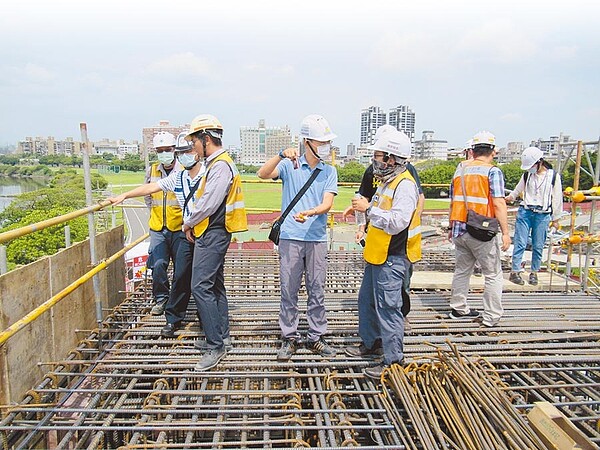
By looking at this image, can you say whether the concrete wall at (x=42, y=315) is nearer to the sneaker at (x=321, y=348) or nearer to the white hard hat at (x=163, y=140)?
the white hard hat at (x=163, y=140)

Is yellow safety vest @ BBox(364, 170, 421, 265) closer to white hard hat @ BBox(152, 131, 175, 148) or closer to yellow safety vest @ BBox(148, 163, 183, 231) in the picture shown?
yellow safety vest @ BBox(148, 163, 183, 231)

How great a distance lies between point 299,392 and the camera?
314 cm

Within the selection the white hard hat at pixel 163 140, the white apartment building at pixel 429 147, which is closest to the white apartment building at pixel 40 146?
the white apartment building at pixel 429 147

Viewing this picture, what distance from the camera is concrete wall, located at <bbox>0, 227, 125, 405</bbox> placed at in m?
3.08

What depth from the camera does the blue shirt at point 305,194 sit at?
373cm

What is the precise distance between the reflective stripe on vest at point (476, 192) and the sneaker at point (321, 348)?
1.96 metres

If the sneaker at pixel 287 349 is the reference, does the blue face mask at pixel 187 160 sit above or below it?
above

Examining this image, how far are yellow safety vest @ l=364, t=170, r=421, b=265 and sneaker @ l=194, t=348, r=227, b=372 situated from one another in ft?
4.75

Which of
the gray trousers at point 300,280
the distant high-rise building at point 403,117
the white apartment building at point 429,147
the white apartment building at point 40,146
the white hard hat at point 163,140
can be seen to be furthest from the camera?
the white apartment building at point 40,146

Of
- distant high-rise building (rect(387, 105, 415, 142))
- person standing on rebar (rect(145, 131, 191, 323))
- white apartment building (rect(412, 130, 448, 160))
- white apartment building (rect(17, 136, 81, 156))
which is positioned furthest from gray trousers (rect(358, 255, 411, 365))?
white apartment building (rect(17, 136, 81, 156))

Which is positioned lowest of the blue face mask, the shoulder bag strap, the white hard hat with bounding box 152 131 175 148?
the shoulder bag strap

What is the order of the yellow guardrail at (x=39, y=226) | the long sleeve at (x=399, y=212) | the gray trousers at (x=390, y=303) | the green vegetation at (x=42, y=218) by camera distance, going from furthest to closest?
the green vegetation at (x=42, y=218) → the gray trousers at (x=390, y=303) → the long sleeve at (x=399, y=212) → the yellow guardrail at (x=39, y=226)

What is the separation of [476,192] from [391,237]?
5.09 feet

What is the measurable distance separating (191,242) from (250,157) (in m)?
99.9
